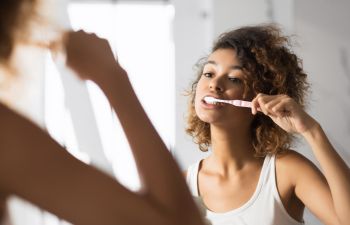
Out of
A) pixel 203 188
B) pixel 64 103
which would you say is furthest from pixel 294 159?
pixel 64 103

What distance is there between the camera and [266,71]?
110cm

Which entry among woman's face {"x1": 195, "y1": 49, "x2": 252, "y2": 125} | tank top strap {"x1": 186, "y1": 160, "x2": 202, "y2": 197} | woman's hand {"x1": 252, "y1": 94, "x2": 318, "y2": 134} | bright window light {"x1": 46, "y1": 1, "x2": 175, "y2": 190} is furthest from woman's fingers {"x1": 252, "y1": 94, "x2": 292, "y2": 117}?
bright window light {"x1": 46, "y1": 1, "x2": 175, "y2": 190}

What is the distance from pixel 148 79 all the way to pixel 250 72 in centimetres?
45

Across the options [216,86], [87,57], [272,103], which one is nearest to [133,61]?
[216,86]

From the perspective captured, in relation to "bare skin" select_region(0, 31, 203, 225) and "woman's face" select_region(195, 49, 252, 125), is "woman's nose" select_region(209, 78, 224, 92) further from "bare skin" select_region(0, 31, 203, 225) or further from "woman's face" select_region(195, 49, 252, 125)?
"bare skin" select_region(0, 31, 203, 225)

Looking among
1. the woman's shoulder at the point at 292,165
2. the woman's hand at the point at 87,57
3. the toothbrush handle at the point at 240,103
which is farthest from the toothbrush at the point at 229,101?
the woman's hand at the point at 87,57

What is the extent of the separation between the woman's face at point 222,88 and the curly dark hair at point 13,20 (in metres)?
0.64

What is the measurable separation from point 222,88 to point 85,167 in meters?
0.68

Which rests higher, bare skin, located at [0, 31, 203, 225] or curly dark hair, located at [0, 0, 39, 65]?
curly dark hair, located at [0, 0, 39, 65]

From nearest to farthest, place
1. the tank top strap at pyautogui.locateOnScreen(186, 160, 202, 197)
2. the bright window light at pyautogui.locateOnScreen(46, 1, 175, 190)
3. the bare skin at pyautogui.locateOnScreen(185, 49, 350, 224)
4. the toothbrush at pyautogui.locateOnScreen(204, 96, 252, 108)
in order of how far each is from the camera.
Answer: the bare skin at pyautogui.locateOnScreen(185, 49, 350, 224)
the toothbrush at pyautogui.locateOnScreen(204, 96, 252, 108)
the tank top strap at pyautogui.locateOnScreen(186, 160, 202, 197)
the bright window light at pyautogui.locateOnScreen(46, 1, 175, 190)

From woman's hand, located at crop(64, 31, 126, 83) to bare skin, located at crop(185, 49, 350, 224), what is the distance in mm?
532

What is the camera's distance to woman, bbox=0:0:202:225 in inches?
14.8

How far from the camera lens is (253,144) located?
1125 millimetres

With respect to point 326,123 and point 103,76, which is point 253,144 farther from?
point 103,76
